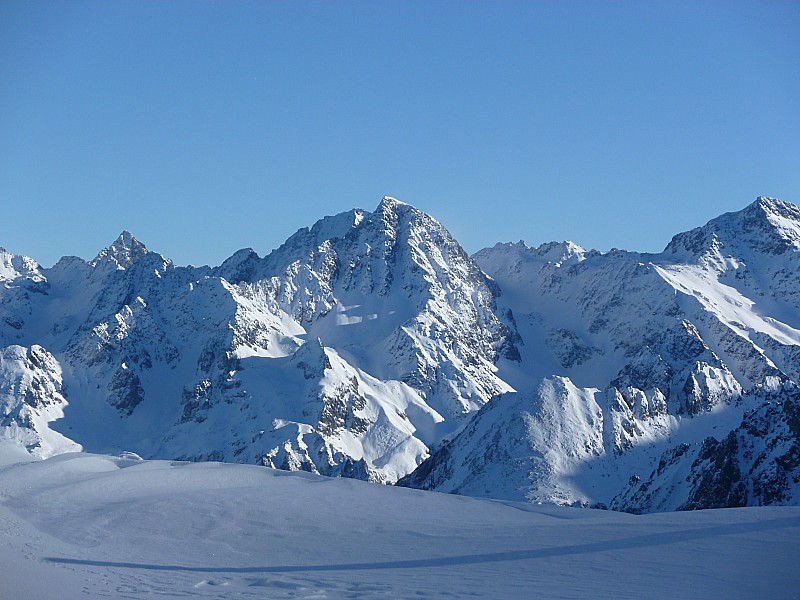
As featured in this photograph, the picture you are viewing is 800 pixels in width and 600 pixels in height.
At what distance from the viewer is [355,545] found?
141ft

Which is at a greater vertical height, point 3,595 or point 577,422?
point 577,422

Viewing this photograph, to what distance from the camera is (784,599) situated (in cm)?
3028

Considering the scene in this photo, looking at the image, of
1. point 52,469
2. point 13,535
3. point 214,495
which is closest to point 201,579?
point 13,535

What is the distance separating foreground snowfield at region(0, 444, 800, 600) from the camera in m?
33.3

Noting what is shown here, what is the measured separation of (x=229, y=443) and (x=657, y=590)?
163897 millimetres

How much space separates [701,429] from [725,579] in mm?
133174

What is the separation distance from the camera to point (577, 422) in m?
148

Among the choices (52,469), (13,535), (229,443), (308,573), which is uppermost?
(229,443)

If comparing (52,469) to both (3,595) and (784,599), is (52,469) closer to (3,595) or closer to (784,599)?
(3,595)

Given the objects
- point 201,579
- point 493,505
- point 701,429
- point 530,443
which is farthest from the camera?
point 701,429

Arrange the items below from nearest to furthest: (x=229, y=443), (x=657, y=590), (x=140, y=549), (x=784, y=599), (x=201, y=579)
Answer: (x=784, y=599) → (x=657, y=590) → (x=201, y=579) → (x=140, y=549) → (x=229, y=443)

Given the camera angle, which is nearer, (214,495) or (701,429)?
(214,495)

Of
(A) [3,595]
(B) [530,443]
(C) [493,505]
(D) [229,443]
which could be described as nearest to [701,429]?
(B) [530,443]

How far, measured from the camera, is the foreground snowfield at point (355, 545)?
3331 cm
